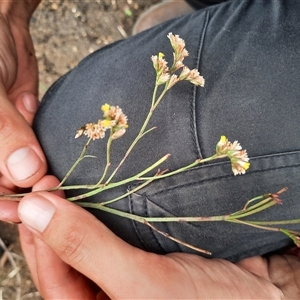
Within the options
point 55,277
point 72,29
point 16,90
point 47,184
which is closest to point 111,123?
point 47,184

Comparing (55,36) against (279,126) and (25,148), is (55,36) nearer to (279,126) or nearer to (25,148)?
(25,148)

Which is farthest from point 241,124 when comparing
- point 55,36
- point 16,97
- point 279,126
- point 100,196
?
point 55,36

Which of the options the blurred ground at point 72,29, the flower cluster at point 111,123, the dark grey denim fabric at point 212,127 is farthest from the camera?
the blurred ground at point 72,29

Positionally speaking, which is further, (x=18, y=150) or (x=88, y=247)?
(x=18, y=150)

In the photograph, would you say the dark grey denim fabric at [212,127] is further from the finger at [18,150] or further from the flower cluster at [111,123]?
the flower cluster at [111,123]

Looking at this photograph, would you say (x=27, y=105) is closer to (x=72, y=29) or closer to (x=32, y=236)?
(x=32, y=236)

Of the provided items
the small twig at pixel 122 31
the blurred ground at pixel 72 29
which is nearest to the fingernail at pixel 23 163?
the blurred ground at pixel 72 29
